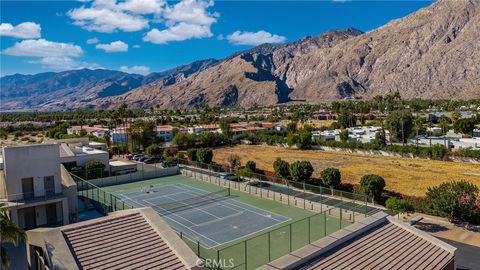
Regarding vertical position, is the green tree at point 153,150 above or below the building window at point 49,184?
below

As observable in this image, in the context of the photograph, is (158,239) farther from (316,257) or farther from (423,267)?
(423,267)

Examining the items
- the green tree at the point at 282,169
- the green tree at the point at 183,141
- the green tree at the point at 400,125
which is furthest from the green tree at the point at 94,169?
the green tree at the point at 400,125

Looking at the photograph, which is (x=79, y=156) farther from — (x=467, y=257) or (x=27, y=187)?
(x=467, y=257)

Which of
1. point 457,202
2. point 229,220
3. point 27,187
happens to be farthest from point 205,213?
point 457,202

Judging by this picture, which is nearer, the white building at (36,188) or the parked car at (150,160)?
the white building at (36,188)

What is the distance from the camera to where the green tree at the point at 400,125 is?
276ft

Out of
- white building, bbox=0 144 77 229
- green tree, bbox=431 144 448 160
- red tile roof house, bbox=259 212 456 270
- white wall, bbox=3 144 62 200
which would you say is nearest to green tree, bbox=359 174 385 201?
red tile roof house, bbox=259 212 456 270

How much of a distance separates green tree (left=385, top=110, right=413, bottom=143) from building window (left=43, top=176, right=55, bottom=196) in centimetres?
7417

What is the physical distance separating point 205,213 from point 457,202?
22.4 metres

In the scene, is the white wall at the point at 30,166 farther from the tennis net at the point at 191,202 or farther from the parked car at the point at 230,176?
the parked car at the point at 230,176

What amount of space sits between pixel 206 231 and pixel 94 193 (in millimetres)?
15633

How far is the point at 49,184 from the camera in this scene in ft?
95.5

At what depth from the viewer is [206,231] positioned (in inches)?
1174

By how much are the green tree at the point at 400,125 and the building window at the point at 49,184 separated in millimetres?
74167
